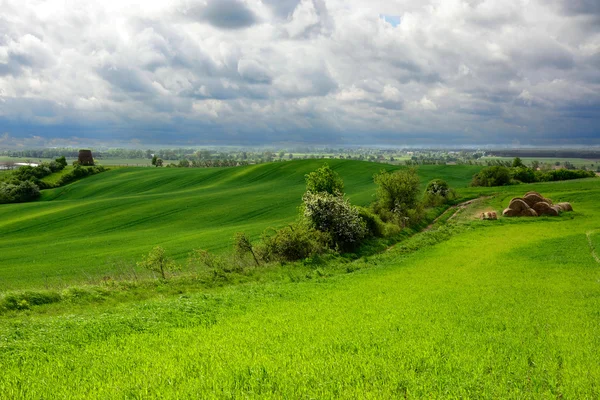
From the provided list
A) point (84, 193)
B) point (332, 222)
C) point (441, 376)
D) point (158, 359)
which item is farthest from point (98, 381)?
point (84, 193)

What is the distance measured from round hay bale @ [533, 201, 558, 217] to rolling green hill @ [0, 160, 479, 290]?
25.0 m

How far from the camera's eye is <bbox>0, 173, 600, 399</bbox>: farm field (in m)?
8.80

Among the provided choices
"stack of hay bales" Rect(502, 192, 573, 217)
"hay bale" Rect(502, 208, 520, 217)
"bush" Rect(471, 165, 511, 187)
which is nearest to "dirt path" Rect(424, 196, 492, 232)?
"hay bale" Rect(502, 208, 520, 217)

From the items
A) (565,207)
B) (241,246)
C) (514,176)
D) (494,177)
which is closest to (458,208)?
(565,207)

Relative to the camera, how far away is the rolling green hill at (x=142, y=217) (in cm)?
3762

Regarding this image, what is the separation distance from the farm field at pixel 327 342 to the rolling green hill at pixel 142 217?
54.7 ft

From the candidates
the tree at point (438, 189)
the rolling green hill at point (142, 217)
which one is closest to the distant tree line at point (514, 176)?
the rolling green hill at point (142, 217)

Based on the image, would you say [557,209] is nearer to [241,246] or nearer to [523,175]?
[241,246]

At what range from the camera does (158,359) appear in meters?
10.4

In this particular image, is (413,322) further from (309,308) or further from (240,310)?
(240,310)

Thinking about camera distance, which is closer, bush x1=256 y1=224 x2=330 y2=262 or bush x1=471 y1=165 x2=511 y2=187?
bush x1=256 y1=224 x2=330 y2=262

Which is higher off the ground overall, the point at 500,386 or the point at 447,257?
the point at 500,386

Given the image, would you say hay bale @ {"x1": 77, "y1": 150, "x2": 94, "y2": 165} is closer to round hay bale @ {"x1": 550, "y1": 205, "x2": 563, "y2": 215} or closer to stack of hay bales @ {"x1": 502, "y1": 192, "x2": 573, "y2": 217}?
stack of hay bales @ {"x1": 502, "y1": 192, "x2": 573, "y2": 217}

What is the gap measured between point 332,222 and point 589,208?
1640 inches
